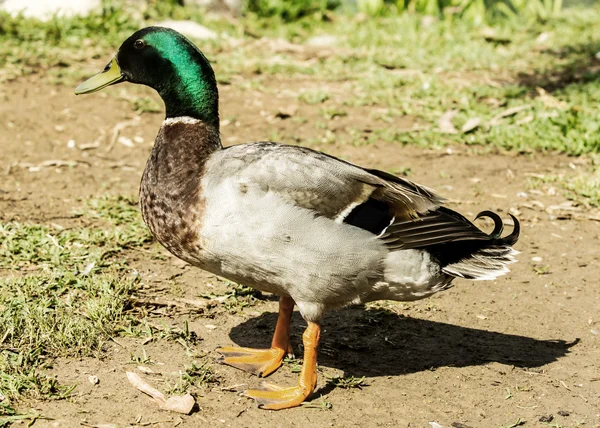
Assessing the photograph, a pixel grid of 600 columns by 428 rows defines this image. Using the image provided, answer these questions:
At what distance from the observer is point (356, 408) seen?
3.44m

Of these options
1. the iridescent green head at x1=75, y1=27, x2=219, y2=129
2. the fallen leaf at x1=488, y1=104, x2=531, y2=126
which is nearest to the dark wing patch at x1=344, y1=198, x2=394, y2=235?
the iridescent green head at x1=75, y1=27, x2=219, y2=129

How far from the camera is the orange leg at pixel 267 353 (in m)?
3.71

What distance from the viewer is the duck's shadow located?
392cm

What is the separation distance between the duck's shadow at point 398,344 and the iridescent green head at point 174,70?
1.19 metres

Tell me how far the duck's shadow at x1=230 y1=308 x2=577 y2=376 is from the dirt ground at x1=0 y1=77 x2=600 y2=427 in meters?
0.01

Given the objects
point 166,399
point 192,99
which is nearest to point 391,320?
point 166,399

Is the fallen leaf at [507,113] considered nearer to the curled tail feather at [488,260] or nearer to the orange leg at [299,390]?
the curled tail feather at [488,260]

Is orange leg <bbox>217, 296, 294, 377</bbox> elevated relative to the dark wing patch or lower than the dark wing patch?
lower

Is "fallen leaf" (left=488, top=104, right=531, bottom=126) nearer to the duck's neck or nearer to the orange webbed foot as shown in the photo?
the duck's neck

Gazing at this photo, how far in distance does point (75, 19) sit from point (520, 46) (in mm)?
5264

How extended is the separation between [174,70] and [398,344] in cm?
180

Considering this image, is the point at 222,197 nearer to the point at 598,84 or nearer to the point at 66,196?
the point at 66,196

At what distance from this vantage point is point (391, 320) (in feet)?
Answer: 14.3

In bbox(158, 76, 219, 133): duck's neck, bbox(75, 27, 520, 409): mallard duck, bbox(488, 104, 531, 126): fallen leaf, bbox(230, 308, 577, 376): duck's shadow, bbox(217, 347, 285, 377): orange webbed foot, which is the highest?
bbox(158, 76, 219, 133): duck's neck
